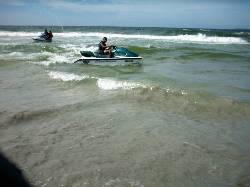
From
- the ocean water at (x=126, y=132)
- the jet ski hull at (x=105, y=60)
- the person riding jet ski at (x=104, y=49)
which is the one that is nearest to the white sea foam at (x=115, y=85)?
the ocean water at (x=126, y=132)

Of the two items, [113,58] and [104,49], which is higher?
[104,49]

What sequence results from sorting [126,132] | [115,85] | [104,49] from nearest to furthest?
[126,132], [115,85], [104,49]

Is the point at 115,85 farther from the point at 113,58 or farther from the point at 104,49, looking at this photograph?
the point at 104,49

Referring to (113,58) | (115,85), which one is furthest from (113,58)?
(115,85)

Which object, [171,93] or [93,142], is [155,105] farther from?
[93,142]

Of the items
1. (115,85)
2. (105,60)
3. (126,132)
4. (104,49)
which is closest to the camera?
(126,132)

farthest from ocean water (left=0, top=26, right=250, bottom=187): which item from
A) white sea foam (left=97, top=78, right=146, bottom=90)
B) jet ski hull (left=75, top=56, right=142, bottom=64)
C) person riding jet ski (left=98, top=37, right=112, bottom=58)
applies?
person riding jet ski (left=98, top=37, right=112, bottom=58)

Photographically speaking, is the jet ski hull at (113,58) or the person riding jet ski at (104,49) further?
the person riding jet ski at (104,49)

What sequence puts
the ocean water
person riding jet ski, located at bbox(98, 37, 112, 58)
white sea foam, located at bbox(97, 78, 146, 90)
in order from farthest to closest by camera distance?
person riding jet ski, located at bbox(98, 37, 112, 58), white sea foam, located at bbox(97, 78, 146, 90), the ocean water

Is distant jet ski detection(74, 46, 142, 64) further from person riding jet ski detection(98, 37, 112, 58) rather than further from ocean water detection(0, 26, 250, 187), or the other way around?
ocean water detection(0, 26, 250, 187)

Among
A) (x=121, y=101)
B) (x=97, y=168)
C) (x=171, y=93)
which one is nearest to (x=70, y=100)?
(x=121, y=101)

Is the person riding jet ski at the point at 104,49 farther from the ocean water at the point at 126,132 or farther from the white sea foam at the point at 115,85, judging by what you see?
the white sea foam at the point at 115,85

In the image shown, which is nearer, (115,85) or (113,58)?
(115,85)

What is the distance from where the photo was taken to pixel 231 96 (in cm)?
954
